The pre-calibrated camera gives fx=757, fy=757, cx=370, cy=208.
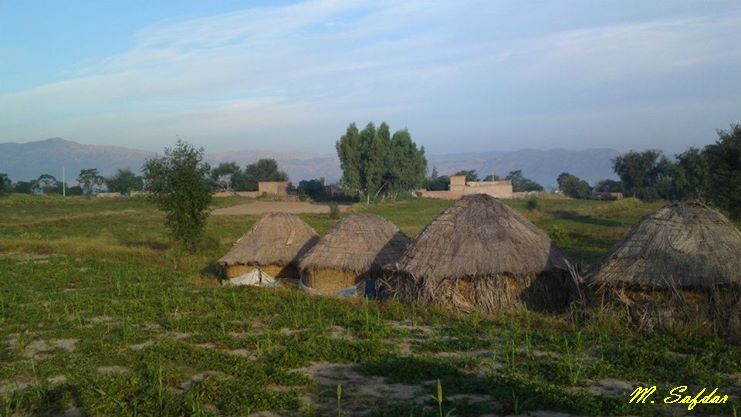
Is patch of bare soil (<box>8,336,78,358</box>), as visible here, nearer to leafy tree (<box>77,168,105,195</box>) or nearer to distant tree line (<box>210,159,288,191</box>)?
distant tree line (<box>210,159,288,191</box>)

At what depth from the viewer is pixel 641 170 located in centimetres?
7212

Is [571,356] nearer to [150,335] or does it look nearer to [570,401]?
[570,401]


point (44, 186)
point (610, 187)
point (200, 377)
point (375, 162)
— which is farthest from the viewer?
point (44, 186)

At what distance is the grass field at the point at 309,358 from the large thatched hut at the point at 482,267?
0.70 metres

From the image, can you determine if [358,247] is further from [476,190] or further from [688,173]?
[476,190]

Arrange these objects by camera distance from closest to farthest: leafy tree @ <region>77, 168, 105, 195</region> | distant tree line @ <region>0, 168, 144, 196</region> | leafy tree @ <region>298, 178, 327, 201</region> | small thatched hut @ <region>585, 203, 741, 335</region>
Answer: small thatched hut @ <region>585, 203, 741, 335</region>, leafy tree @ <region>298, 178, 327, 201</region>, distant tree line @ <region>0, 168, 144, 196</region>, leafy tree @ <region>77, 168, 105, 195</region>

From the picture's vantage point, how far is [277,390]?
8562 millimetres

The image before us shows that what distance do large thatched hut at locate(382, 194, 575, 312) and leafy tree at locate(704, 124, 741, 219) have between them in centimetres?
1523

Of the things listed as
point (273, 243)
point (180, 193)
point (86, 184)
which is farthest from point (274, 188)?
point (273, 243)

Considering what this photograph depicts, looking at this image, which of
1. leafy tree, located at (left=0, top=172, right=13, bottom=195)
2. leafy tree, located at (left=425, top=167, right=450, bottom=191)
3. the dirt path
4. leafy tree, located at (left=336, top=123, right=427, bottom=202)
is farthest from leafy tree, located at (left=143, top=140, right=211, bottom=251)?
leafy tree, located at (left=425, top=167, right=450, bottom=191)

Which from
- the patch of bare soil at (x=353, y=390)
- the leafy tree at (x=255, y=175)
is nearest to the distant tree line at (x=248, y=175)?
the leafy tree at (x=255, y=175)

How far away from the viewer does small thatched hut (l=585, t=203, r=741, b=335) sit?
11.5 meters

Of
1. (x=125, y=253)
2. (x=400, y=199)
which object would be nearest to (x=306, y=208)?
(x=400, y=199)

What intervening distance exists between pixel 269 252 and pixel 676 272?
9.89 metres
